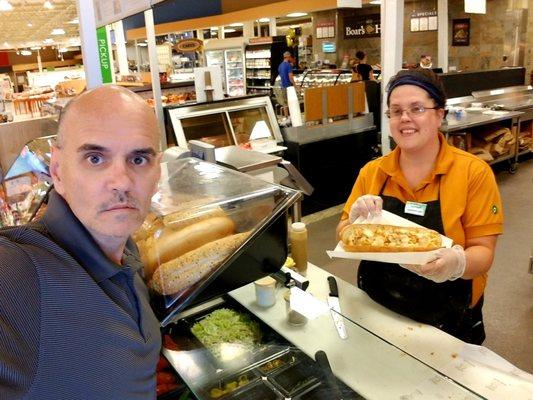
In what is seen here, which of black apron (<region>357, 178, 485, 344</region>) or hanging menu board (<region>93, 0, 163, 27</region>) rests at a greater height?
hanging menu board (<region>93, 0, 163, 27</region>)

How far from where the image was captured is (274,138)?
5605 millimetres

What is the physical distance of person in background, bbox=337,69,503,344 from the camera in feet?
6.02

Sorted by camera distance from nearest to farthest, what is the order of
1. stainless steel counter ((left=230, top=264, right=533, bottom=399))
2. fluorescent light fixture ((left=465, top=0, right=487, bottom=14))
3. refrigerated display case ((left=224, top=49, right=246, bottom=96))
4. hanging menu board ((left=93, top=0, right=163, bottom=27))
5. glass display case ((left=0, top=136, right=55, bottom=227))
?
stainless steel counter ((left=230, top=264, right=533, bottom=399)) < glass display case ((left=0, top=136, right=55, bottom=227)) < hanging menu board ((left=93, top=0, right=163, bottom=27)) < fluorescent light fixture ((left=465, top=0, right=487, bottom=14)) < refrigerated display case ((left=224, top=49, right=246, bottom=96))

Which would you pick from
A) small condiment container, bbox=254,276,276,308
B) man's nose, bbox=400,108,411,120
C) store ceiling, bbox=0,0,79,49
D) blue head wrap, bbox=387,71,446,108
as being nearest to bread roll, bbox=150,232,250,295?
small condiment container, bbox=254,276,276,308

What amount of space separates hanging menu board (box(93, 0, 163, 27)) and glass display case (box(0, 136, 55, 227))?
140 cm

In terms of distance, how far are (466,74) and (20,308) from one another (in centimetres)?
837

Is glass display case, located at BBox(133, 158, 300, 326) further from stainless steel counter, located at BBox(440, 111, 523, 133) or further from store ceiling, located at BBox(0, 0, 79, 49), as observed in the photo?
store ceiling, located at BBox(0, 0, 79, 49)

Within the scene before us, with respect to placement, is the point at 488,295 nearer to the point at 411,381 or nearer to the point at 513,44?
the point at 411,381

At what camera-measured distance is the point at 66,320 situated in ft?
2.75

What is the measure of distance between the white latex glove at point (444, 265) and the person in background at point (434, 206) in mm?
172

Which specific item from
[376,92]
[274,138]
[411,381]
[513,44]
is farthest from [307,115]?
[513,44]

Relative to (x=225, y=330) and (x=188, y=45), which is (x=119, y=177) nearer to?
Result: (x=225, y=330)

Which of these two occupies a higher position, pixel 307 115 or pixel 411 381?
pixel 307 115

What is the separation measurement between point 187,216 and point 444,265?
2.99 feet
